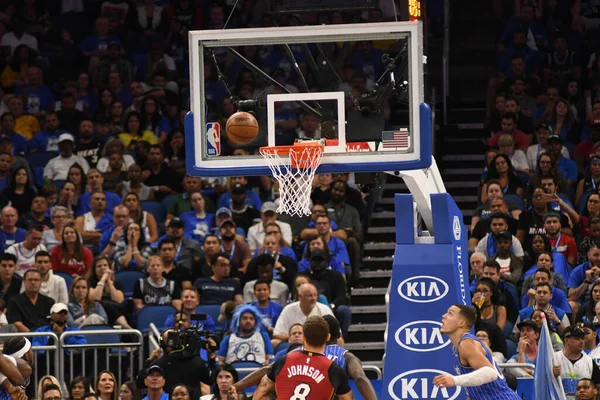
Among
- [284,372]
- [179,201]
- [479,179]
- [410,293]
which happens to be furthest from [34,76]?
[284,372]

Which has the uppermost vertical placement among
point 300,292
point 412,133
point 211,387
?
point 412,133

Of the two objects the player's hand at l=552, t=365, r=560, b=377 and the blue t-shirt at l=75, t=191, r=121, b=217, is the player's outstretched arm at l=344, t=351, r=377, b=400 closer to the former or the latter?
the player's hand at l=552, t=365, r=560, b=377

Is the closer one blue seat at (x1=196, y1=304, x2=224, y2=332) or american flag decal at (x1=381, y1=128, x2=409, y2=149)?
american flag decal at (x1=381, y1=128, x2=409, y2=149)

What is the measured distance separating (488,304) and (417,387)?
10.1 feet

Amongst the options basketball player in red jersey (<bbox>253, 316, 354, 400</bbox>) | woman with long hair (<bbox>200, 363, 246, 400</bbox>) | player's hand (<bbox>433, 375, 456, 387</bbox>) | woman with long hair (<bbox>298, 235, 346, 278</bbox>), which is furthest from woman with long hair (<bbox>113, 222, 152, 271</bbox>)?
player's hand (<bbox>433, 375, 456, 387</bbox>)

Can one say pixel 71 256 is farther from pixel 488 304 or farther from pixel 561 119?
pixel 561 119

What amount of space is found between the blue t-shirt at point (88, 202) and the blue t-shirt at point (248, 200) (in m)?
1.37

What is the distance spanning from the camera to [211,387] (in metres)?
14.2

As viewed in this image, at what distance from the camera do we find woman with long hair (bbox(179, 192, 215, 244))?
1723 cm

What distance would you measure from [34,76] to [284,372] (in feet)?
37.2

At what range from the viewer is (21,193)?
17828 millimetres

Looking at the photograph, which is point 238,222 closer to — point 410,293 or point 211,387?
point 211,387

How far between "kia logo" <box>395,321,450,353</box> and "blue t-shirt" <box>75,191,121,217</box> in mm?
6507

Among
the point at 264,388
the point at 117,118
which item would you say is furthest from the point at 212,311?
the point at 117,118
